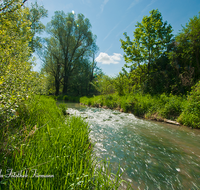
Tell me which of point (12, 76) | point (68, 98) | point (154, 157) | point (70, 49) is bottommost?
point (154, 157)

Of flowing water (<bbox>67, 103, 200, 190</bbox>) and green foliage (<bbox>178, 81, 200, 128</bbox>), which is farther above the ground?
green foliage (<bbox>178, 81, 200, 128</bbox>)

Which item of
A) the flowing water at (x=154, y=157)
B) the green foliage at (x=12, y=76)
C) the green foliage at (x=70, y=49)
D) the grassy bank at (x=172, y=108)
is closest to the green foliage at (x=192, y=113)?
the grassy bank at (x=172, y=108)

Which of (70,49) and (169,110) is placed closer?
(169,110)

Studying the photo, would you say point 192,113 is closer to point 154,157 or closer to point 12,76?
point 154,157

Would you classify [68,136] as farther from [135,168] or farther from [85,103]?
[85,103]

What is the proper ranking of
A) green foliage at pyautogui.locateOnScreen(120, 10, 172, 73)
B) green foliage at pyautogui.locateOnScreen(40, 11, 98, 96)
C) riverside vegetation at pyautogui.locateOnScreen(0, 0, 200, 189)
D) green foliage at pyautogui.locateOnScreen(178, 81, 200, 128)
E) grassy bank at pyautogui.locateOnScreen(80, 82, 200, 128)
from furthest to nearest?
green foliage at pyautogui.locateOnScreen(40, 11, 98, 96), green foliage at pyautogui.locateOnScreen(120, 10, 172, 73), grassy bank at pyautogui.locateOnScreen(80, 82, 200, 128), green foliage at pyautogui.locateOnScreen(178, 81, 200, 128), riverside vegetation at pyautogui.locateOnScreen(0, 0, 200, 189)

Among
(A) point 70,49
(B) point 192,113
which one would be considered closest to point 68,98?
(A) point 70,49

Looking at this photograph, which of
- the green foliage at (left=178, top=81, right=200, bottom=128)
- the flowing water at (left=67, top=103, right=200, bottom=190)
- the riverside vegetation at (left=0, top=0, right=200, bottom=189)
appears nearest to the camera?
the riverside vegetation at (left=0, top=0, right=200, bottom=189)

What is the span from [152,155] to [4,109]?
13.2 feet

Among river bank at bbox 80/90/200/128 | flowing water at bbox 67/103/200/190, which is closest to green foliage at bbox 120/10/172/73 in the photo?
river bank at bbox 80/90/200/128

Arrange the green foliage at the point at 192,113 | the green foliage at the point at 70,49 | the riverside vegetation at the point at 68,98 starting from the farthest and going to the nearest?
the green foliage at the point at 70,49
the green foliage at the point at 192,113
the riverside vegetation at the point at 68,98

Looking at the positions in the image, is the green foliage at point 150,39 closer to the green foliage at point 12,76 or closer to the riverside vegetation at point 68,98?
the riverside vegetation at point 68,98

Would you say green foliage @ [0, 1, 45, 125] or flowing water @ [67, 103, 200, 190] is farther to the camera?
flowing water @ [67, 103, 200, 190]

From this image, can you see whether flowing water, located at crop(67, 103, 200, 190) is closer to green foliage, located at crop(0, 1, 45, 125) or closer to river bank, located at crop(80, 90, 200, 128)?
river bank, located at crop(80, 90, 200, 128)
